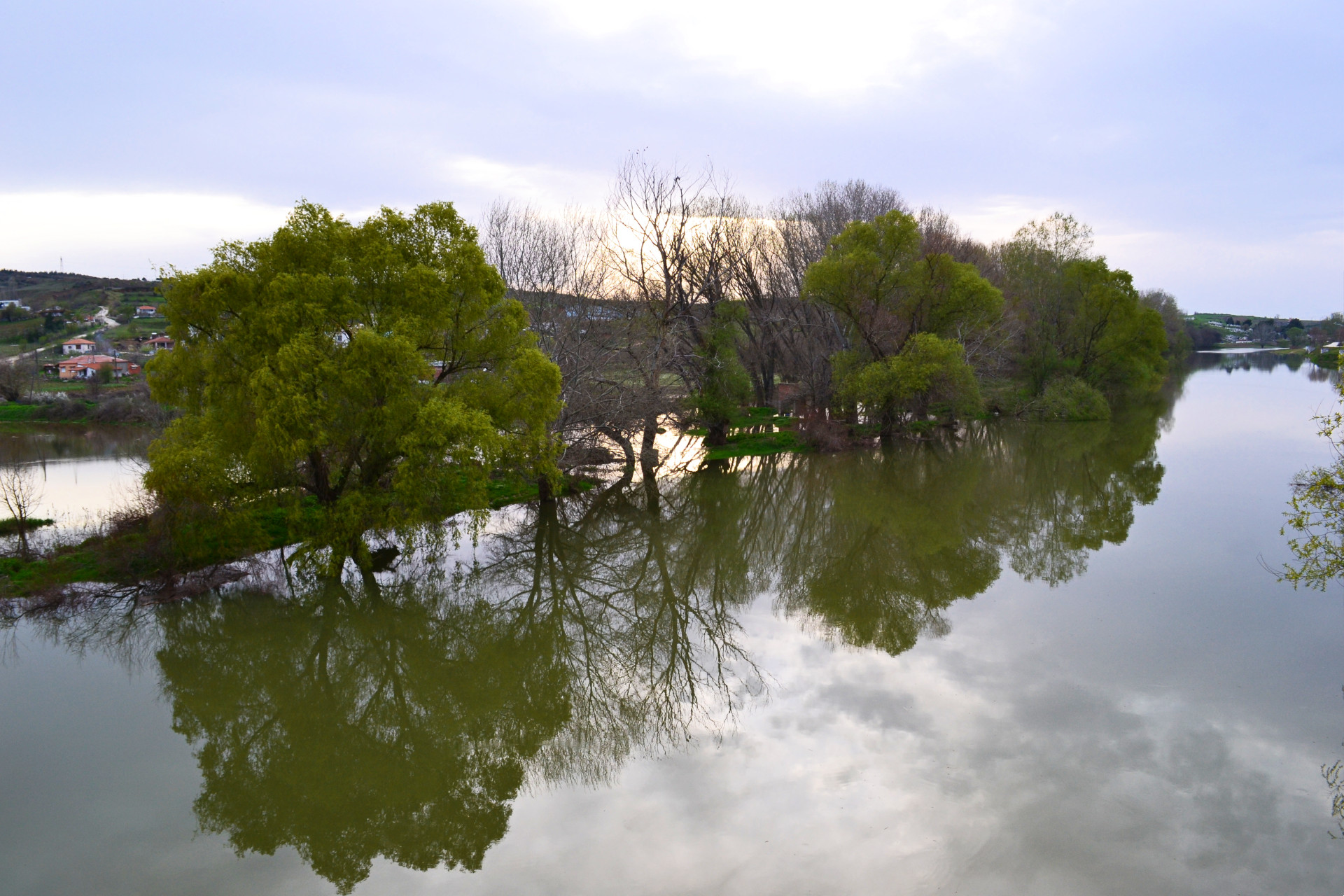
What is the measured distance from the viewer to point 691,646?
582 inches

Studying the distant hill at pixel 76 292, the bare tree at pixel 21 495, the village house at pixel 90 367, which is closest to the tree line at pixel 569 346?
the bare tree at pixel 21 495

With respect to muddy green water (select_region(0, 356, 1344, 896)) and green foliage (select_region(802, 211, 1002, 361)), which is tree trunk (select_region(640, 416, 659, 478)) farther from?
green foliage (select_region(802, 211, 1002, 361))

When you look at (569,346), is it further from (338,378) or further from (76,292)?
(76,292)

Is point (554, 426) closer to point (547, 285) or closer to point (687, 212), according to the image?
point (547, 285)

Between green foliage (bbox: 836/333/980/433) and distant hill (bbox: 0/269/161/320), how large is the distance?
81951 millimetres

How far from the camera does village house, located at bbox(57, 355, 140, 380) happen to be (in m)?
58.8

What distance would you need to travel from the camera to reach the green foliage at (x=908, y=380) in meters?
34.1

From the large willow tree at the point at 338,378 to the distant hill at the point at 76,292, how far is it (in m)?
83.6

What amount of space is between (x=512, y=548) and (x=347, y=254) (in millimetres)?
8246

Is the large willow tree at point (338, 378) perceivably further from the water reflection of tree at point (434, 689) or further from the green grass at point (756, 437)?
the green grass at point (756, 437)

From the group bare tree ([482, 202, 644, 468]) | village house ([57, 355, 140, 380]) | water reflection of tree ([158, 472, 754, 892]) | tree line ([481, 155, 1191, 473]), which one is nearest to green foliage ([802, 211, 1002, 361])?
tree line ([481, 155, 1191, 473])

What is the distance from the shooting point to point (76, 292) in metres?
105

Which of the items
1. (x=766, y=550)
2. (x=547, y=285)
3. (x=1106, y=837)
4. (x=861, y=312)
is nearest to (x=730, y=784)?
(x=1106, y=837)

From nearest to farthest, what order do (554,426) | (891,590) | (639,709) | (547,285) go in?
(639,709), (891,590), (554,426), (547,285)
